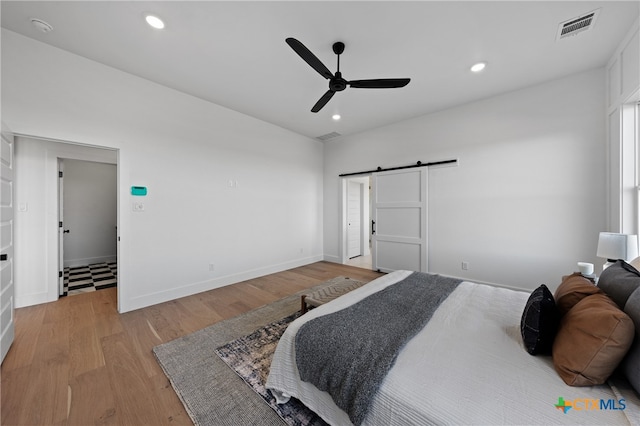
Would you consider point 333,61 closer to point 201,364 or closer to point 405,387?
point 405,387

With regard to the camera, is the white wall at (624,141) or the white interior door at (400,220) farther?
the white interior door at (400,220)

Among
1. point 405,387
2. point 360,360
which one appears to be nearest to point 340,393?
point 360,360

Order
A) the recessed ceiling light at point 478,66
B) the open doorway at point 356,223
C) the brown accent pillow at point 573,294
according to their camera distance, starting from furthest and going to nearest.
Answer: the open doorway at point 356,223 < the recessed ceiling light at point 478,66 < the brown accent pillow at point 573,294

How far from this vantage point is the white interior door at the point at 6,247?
194 cm

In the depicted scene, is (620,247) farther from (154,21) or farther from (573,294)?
(154,21)

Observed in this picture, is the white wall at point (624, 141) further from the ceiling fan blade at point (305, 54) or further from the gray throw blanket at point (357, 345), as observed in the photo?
the ceiling fan blade at point (305, 54)

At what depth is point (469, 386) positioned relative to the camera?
0.97 metres

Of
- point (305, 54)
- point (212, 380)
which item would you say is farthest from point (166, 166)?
point (212, 380)

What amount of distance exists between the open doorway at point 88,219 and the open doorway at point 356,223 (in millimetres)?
4873

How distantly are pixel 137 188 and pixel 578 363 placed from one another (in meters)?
4.17

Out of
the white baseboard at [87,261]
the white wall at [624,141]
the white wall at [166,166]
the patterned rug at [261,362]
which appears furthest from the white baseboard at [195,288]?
the white wall at [624,141]

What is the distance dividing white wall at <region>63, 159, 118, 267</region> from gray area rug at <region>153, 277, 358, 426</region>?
15.5ft

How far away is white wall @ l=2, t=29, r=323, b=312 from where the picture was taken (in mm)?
2457

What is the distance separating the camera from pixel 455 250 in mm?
3898
